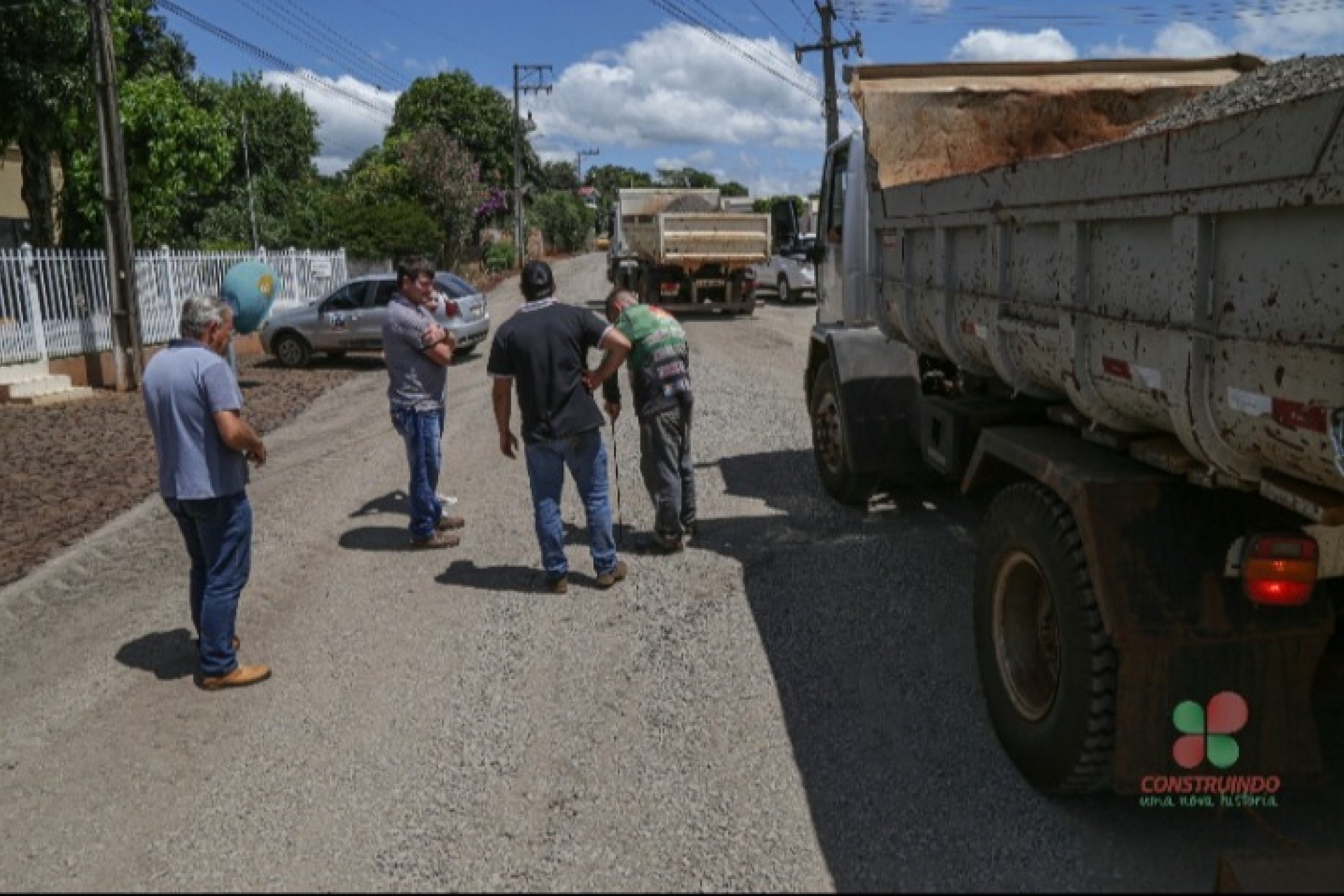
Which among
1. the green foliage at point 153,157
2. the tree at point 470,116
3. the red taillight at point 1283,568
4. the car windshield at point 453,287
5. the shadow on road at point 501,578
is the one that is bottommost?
the shadow on road at point 501,578

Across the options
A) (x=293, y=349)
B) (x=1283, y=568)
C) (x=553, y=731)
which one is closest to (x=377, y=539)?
(x=553, y=731)

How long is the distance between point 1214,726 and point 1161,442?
0.89 metres

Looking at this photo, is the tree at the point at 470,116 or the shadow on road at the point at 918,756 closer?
the shadow on road at the point at 918,756

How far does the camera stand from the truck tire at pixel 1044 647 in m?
3.30

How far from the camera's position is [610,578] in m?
5.95

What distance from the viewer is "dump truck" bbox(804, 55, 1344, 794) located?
2609mm

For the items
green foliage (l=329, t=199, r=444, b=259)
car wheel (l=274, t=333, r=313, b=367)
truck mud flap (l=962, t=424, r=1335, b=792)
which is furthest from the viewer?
green foliage (l=329, t=199, r=444, b=259)

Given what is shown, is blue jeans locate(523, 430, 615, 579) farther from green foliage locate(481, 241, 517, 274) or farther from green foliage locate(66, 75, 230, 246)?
green foliage locate(481, 241, 517, 274)

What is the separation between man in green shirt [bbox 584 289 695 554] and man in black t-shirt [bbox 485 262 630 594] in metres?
0.50

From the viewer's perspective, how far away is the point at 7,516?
8367 millimetres

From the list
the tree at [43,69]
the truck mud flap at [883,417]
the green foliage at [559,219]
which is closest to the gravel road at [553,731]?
the truck mud flap at [883,417]

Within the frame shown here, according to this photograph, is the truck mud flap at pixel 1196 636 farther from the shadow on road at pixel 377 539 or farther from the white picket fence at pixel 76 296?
the white picket fence at pixel 76 296

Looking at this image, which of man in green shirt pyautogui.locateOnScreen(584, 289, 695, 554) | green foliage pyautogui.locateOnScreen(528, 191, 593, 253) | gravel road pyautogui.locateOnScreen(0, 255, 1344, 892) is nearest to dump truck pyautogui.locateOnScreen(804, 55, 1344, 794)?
gravel road pyautogui.locateOnScreen(0, 255, 1344, 892)

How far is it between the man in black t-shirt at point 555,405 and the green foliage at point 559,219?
63.2 metres
